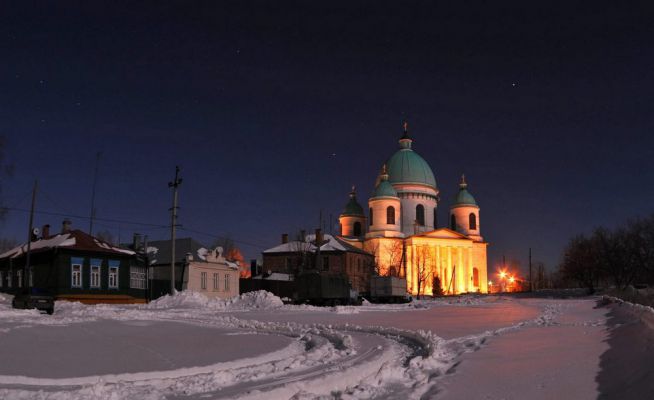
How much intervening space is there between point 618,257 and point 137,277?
2350 inches

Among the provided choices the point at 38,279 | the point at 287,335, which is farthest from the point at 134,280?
the point at 287,335

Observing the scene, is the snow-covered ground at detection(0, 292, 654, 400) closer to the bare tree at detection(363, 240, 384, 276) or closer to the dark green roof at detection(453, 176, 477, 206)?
the bare tree at detection(363, 240, 384, 276)

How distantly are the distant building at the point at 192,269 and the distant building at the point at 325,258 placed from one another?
610 inches

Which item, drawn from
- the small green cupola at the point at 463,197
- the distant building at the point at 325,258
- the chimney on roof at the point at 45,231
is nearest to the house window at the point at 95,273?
the chimney on roof at the point at 45,231

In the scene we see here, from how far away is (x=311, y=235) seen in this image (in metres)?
87.7

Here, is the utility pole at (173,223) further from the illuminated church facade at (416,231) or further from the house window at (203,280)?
the illuminated church facade at (416,231)

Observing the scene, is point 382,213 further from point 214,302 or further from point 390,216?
point 214,302

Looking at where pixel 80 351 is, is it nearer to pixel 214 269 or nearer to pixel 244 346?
pixel 244 346

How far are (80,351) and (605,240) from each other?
8190 centimetres

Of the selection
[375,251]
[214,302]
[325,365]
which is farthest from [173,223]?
[375,251]

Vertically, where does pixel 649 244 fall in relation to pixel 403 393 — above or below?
above

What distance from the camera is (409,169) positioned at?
98.4 meters

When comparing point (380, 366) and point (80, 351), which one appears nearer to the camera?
point (380, 366)

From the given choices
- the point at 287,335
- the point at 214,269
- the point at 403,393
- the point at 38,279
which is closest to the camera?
the point at 403,393
